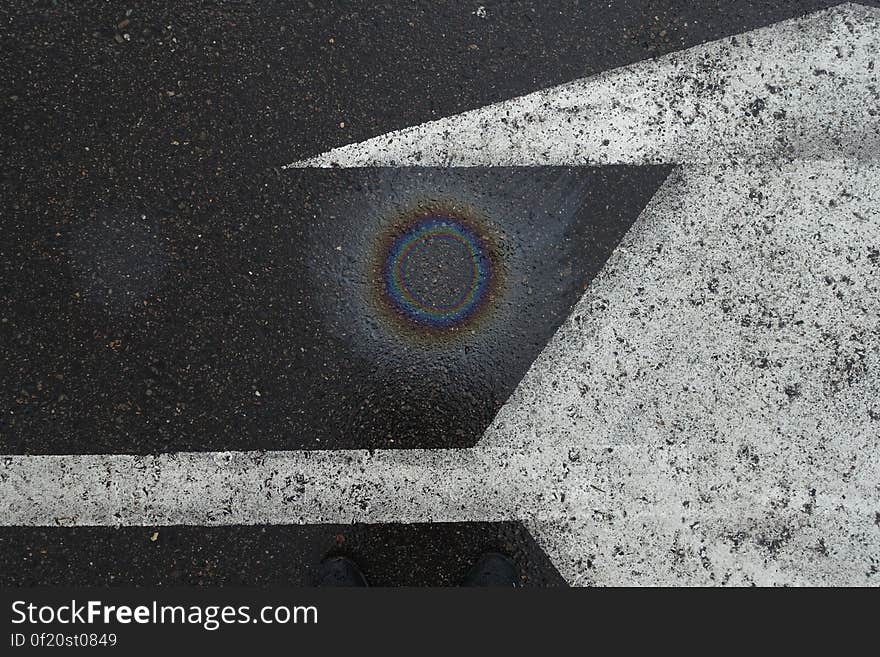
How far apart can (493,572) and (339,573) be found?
2.08ft

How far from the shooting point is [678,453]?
7.76 ft

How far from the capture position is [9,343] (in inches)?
94.7

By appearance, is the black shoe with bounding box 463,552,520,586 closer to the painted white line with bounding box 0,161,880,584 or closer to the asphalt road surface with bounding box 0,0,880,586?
the asphalt road surface with bounding box 0,0,880,586

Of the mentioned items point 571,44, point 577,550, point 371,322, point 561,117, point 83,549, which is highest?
point 571,44

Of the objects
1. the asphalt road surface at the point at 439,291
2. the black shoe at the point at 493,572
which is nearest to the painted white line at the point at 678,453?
the asphalt road surface at the point at 439,291

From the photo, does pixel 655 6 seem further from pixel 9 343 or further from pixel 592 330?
pixel 9 343

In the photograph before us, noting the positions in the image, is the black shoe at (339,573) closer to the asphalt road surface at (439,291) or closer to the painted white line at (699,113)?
the asphalt road surface at (439,291)

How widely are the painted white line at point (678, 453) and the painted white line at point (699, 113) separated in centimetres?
21

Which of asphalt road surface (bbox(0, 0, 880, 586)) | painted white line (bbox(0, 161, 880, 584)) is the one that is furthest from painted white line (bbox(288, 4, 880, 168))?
painted white line (bbox(0, 161, 880, 584))

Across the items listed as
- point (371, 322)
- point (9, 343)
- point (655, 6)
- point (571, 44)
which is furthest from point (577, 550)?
point (9, 343)

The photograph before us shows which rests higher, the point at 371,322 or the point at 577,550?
the point at 371,322

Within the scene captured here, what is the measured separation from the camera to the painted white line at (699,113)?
2.41 meters

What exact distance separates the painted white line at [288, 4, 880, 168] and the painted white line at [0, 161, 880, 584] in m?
0.21

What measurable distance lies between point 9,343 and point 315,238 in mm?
1378
